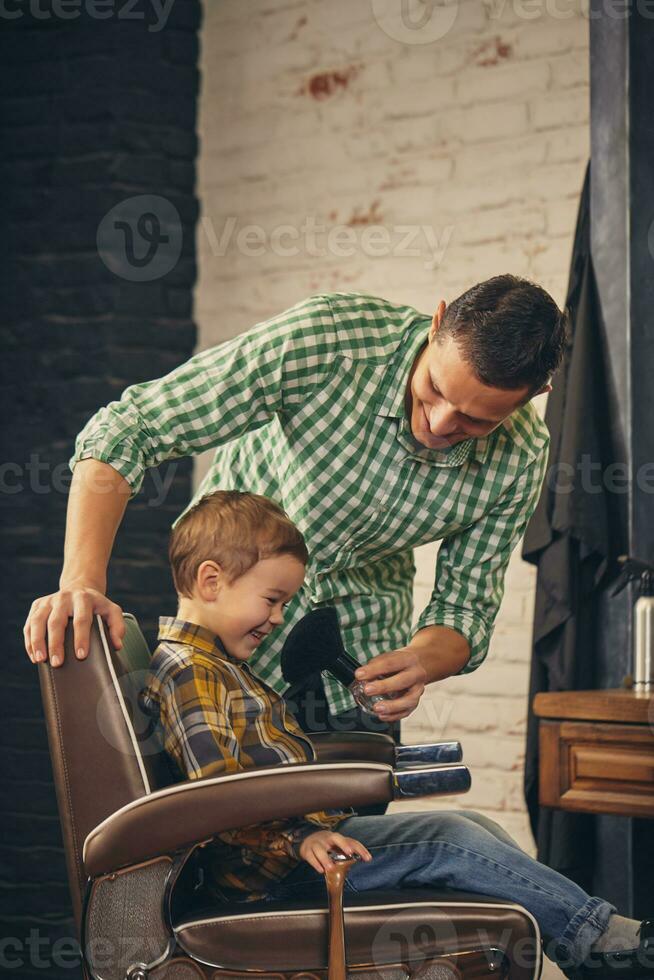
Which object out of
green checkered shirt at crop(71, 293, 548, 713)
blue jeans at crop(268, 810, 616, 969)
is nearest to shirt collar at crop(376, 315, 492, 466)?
green checkered shirt at crop(71, 293, 548, 713)

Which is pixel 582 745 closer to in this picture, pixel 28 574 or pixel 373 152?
pixel 28 574

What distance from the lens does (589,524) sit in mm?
2600

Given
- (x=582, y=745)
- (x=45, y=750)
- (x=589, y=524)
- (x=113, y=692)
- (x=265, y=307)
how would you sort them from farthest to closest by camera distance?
(x=265, y=307) → (x=45, y=750) → (x=589, y=524) → (x=582, y=745) → (x=113, y=692)

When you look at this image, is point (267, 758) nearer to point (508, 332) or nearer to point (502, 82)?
point (508, 332)

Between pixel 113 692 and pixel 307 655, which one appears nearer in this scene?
pixel 113 692

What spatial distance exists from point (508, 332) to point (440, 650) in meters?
0.52

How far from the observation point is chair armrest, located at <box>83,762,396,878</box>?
136 cm

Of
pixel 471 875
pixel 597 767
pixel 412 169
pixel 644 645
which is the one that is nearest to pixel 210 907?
pixel 471 875

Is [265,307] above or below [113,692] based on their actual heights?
above

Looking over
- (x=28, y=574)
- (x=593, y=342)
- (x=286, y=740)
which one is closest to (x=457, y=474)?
(x=286, y=740)

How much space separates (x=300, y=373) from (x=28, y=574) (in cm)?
160

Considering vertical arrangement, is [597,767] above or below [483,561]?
below

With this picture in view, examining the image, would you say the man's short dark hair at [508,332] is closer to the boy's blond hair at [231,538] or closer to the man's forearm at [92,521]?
the boy's blond hair at [231,538]

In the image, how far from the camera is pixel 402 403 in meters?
1.84
